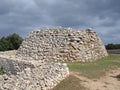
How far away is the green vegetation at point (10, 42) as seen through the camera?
4491 cm

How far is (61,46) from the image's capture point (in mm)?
23875

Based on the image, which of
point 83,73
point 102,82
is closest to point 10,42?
point 83,73

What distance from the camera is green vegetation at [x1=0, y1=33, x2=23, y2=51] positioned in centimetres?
4491

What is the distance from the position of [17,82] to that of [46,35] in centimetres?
1016

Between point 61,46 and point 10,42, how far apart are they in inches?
909

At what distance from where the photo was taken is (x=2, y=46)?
147ft

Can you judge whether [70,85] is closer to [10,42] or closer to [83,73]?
[83,73]

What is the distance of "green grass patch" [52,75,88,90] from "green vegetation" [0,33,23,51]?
98.7 feet

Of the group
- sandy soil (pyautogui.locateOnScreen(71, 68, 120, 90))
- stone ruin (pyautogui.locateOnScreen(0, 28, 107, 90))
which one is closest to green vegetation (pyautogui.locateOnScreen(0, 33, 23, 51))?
stone ruin (pyautogui.locateOnScreen(0, 28, 107, 90))

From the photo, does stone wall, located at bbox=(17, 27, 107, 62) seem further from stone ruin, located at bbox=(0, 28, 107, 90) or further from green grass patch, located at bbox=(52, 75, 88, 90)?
green grass patch, located at bbox=(52, 75, 88, 90)

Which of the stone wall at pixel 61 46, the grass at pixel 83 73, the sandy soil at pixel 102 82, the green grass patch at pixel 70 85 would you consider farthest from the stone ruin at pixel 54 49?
the sandy soil at pixel 102 82

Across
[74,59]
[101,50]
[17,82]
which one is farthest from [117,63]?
[17,82]

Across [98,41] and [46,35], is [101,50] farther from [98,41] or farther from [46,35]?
[46,35]

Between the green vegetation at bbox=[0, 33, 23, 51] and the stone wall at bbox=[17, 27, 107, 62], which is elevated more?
the green vegetation at bbox=[0, 33, 23, 51]
